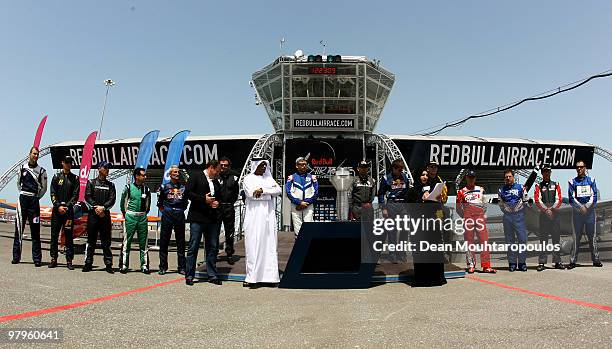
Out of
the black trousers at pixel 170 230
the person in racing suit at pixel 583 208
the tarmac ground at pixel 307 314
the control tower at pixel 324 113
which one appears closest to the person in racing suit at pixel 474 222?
the tarmac ground at pixel 307 314

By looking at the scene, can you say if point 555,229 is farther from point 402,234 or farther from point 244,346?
point 244,346

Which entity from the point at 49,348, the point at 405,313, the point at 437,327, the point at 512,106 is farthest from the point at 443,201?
the point at 512,106

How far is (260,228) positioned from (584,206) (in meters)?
6.15

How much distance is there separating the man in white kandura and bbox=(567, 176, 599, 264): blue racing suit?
572cm

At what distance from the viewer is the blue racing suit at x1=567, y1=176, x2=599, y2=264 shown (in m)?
7.15

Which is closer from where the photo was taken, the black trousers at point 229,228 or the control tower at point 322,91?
the black trousers at point 229,228

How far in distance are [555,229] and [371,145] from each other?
1498 cm

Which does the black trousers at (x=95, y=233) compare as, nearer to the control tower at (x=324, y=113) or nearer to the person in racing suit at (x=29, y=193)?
the person in racing suit at (x=29, y=193)

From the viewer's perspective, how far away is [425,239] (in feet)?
17.8

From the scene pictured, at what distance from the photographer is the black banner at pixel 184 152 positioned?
22531mm

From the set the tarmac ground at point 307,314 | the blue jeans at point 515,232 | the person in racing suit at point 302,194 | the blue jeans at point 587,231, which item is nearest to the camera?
the tarmac ground at point 307,314

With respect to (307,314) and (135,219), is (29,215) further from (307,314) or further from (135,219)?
(307,314)

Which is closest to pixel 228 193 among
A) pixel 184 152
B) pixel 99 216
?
pixel 99 216

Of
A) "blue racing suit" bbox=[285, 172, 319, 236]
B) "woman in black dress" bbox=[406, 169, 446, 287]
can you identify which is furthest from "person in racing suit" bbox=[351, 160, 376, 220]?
"woman in black dress" bbox=[406, 169, 446, 287]
